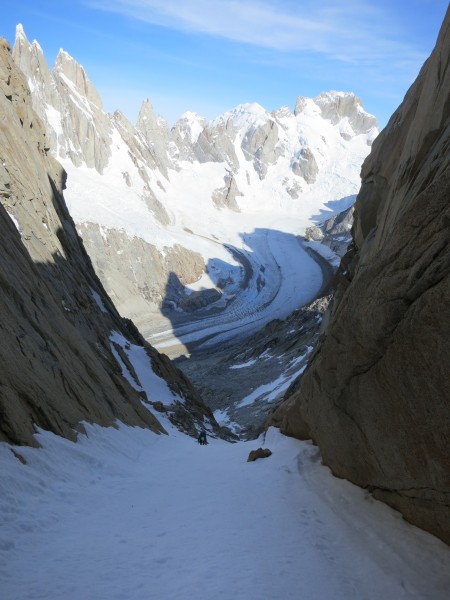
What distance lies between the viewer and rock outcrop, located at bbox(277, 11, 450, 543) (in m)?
6.22

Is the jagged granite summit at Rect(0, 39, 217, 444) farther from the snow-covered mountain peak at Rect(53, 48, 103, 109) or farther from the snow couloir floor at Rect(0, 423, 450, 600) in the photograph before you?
the snow-covered mountain peak at Rect(53, 48, 103, 109)

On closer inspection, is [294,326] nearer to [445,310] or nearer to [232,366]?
[232,366]

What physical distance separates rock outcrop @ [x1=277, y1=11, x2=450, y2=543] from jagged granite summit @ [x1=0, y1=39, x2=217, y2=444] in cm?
598

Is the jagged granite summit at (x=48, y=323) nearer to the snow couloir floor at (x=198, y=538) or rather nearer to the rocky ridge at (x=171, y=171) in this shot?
the snow couloir floor at (x=198, y=538)

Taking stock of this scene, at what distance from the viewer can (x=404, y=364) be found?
668 cm

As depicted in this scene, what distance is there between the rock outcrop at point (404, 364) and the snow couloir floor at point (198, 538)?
2.12ft

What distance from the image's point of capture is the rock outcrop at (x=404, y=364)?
6223 mm

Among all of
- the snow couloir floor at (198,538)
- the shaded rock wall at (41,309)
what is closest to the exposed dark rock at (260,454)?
the snow couloir floor at (198,538)

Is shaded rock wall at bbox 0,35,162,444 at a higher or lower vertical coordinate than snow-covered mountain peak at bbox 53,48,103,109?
lower

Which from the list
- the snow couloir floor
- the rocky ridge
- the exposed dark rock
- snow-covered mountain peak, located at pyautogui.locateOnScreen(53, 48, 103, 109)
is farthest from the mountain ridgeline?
snow-covered mountain peak, located at pyautogui.locateOnScreen(53, 48, 103, 109)

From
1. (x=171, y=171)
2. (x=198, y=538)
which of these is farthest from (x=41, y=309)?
(x=171, y=171)

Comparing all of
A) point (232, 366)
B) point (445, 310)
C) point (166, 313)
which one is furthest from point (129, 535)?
point (166, 313)

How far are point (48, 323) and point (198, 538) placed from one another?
1044 cm

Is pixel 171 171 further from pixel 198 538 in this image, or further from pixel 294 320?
pixel 198 538
